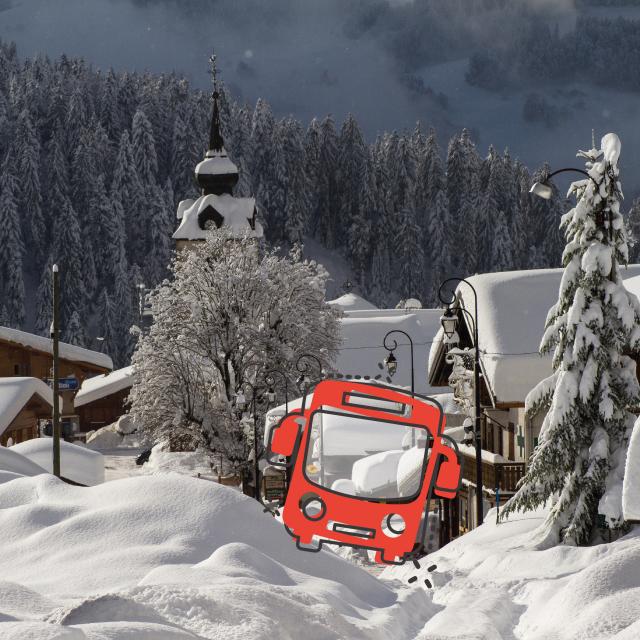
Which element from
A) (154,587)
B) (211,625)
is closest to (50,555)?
(154,587)

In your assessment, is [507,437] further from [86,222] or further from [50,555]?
[86,222]

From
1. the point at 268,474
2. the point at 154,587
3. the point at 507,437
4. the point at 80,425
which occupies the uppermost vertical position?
the point at 154,587

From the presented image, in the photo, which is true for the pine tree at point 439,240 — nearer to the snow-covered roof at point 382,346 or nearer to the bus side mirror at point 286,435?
the snow-covered roof at point 382,346

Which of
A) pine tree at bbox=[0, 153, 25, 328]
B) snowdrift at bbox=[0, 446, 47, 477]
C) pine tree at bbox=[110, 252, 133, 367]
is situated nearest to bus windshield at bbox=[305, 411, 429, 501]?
snowdrift at bbox=[0, 446, 47, 477]

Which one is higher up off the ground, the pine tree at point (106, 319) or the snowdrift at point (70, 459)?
the snowdrift at point (70, 459)

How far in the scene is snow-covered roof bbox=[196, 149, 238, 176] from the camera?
78.9 meters

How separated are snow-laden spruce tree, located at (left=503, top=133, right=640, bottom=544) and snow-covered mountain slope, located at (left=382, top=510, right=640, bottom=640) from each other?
1093 mm

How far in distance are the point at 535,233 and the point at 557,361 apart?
13653 cm

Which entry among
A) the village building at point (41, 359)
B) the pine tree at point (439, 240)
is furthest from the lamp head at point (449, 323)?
the pine tree at point (439, 240)

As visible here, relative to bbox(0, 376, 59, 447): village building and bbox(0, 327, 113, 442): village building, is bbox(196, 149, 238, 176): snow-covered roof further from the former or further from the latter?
bbox(0, 376, 59, 447): village building

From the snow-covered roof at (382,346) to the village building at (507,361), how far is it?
2703 cm

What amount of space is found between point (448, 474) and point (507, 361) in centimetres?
2206

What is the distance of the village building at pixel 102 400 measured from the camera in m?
83.0

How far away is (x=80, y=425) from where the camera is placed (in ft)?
275
